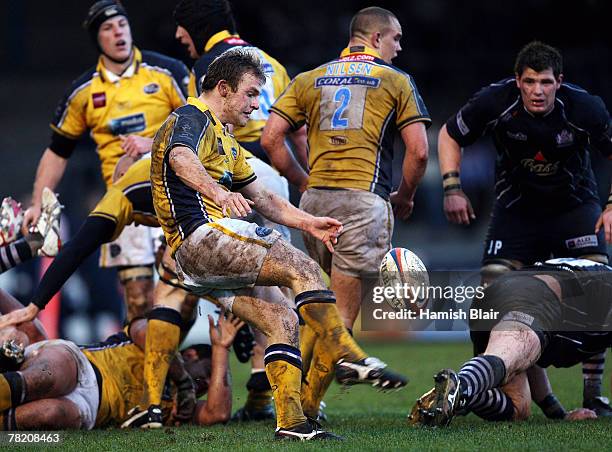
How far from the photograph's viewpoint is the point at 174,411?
23.1ft

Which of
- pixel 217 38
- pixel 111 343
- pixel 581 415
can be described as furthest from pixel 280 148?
pixel 581 415

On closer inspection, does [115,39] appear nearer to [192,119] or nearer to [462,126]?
[462,126]

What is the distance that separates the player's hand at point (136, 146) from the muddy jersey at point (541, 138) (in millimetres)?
2138

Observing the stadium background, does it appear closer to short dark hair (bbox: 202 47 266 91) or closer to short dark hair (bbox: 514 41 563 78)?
short dark hair (bbox: 514 41 563 78)

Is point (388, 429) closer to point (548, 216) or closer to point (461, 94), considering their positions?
point (548, 216)

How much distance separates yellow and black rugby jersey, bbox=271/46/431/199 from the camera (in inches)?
276

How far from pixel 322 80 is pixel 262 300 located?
1995mm

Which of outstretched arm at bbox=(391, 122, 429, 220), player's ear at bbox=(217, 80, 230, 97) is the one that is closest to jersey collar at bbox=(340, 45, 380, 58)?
outstretched arm at bbox=(391, 122, 429, 220)

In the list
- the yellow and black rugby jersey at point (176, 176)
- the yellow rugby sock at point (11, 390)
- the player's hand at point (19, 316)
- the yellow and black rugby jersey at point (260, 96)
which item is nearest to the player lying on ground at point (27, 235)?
the player's hand at point (19, 316)

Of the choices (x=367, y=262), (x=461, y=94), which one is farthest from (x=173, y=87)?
(x=461, y=94)

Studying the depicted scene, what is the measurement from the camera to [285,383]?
17.9 feet

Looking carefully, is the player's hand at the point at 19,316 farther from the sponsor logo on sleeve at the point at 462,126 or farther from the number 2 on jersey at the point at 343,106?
the sponsor logo on sleeve at the point at 462,126

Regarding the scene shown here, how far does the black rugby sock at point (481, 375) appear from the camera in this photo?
5797 millimetres

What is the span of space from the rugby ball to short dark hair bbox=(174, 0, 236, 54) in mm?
2430
